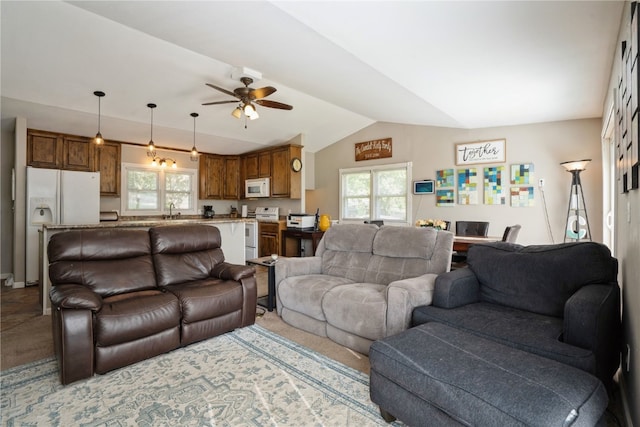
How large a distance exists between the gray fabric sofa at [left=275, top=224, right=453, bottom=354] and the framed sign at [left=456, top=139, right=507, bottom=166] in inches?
109

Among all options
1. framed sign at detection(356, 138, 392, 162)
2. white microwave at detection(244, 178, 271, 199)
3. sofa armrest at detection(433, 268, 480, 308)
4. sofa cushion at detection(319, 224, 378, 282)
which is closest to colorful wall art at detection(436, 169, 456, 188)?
framed sign at detection(356, 138, 392, 162)

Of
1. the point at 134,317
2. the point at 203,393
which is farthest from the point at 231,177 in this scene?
the point at 203,393

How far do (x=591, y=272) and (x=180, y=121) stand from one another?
567cm

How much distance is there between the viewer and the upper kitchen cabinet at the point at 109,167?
19.0ft

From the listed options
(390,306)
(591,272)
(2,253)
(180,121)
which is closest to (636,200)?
(591,272)

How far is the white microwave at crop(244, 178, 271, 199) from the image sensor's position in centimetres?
703

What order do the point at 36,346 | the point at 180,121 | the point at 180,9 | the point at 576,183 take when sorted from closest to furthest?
the point at 180,9
the point at 36,346
the point at 576,183
the point at 180,121

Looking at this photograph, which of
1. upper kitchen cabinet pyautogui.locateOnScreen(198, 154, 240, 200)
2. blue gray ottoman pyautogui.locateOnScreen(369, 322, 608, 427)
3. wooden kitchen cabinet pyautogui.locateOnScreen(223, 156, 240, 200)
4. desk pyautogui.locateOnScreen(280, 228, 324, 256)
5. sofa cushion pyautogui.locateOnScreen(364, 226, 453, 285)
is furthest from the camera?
wooden kitchen cabinet pyautogui.locateOnScreen(223, 156, 240, 200)

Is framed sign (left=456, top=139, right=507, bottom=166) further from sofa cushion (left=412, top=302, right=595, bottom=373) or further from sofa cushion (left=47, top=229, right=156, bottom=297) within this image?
sofa cushion (left=47, top=229, right=156, bottom=297)

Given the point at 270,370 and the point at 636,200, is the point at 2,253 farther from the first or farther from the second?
the point at 636,200

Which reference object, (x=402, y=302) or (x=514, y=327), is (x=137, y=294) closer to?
(x=402, y=302)

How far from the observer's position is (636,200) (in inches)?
59.9

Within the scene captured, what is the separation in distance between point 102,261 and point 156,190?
432 centimetres

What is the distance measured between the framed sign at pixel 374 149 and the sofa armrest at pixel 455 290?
4.11 m
